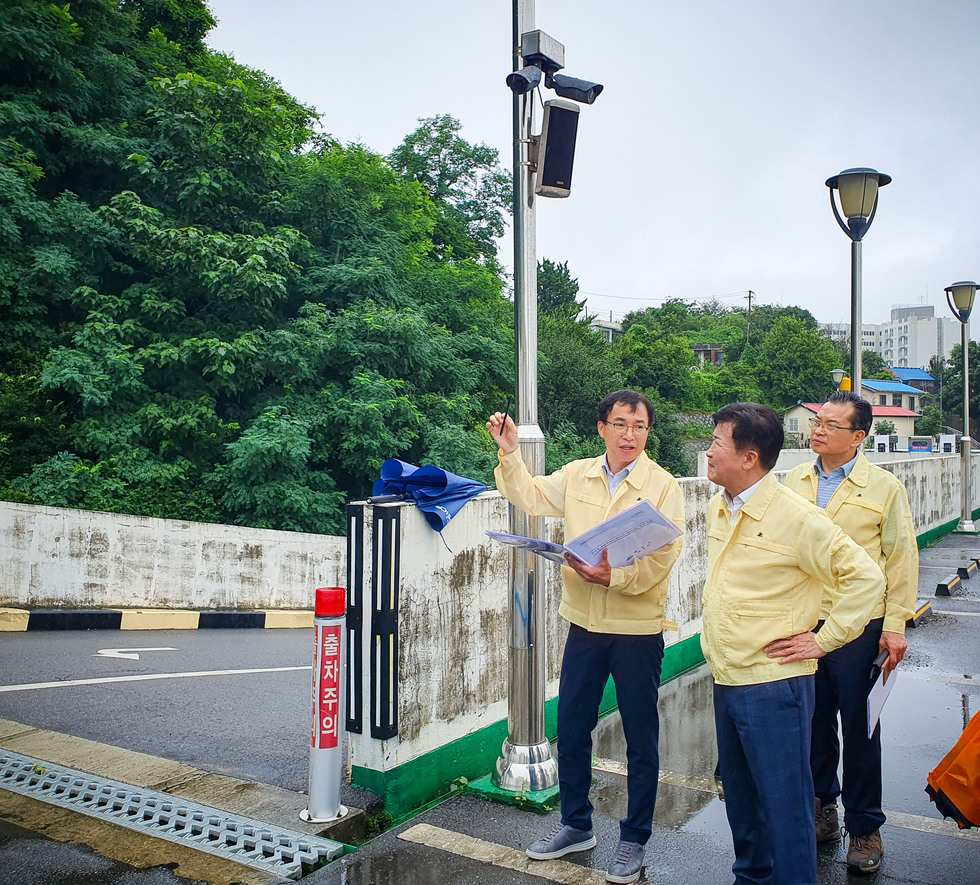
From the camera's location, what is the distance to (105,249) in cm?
1650

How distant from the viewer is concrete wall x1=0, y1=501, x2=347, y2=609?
1047 cm

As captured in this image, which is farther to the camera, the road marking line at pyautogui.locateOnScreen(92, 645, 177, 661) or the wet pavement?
the road marking line at pyautogui.locateOnScreen(92, 645, 177, 661)

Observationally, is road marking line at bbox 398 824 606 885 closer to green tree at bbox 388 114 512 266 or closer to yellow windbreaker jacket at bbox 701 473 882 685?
yellow windbreaker jacket at bbox 701 473 882 685

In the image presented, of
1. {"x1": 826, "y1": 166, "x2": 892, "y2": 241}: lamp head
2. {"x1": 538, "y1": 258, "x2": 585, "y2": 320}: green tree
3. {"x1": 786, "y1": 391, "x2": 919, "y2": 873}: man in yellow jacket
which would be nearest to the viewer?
{"x1": 786, "y1": 391, "x2": 919, "y2": 873}: man in yellow jacket

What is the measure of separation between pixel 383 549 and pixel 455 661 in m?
0.87

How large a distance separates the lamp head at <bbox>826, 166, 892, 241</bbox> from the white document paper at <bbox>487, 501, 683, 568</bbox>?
583cm

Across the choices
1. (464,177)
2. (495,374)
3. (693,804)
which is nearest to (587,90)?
(693,804)

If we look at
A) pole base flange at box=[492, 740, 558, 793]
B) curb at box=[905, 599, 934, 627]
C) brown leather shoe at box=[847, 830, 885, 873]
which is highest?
pole base flange at box=[492, 740, 558, 793]

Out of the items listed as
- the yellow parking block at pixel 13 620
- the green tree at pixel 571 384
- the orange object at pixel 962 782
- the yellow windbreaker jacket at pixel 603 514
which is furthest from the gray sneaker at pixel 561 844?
the green tree at pixel 571 384

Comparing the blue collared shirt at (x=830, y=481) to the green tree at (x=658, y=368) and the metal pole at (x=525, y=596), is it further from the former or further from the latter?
the green tree at (x=658, y=368)

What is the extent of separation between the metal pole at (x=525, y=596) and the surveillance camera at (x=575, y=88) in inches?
9.4

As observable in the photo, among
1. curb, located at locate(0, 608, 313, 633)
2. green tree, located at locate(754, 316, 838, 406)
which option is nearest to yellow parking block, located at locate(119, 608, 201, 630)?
curb, located at locate(0, 608, 313, 633)

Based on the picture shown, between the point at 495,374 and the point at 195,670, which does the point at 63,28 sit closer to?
the point at 495,374

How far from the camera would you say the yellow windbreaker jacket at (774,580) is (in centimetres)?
288
